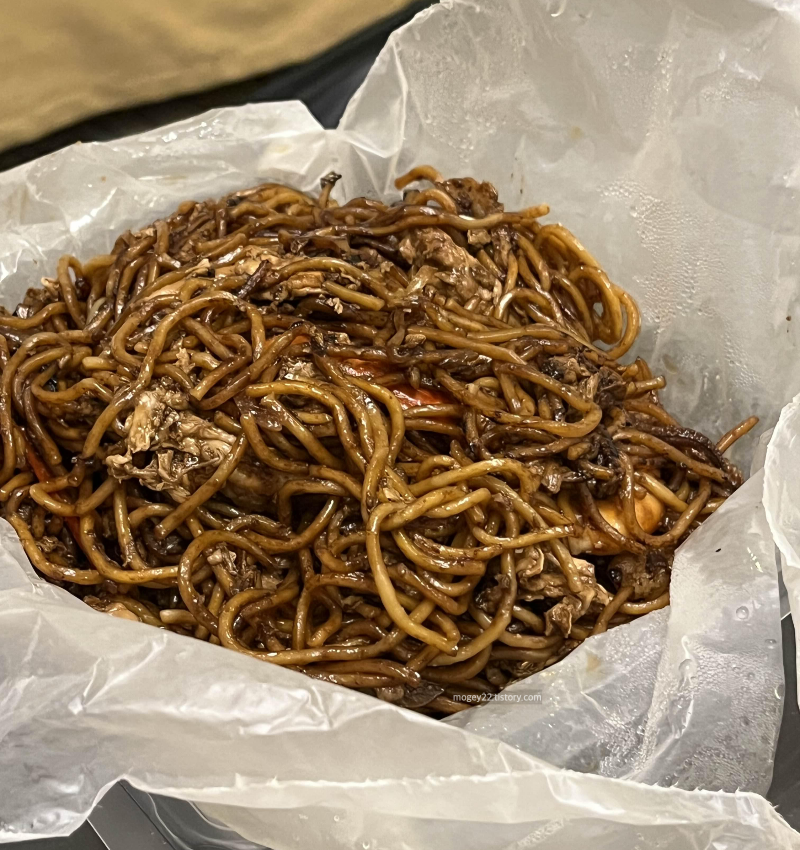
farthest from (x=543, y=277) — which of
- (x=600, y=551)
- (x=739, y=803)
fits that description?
(x=739, y=803)

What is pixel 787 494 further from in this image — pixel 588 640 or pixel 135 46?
pixel 135 46

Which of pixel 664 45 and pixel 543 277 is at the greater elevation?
pixel 664 45

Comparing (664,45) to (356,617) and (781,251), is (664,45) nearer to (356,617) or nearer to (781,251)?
(781,251)

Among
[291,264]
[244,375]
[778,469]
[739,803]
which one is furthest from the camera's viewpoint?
[291,264]

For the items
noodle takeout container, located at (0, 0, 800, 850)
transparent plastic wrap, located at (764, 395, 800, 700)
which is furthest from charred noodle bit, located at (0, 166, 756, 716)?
transparent plastic wrap, located at (764, 395, 800, 700)

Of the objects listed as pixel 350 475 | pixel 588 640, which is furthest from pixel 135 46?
pixel 588 640

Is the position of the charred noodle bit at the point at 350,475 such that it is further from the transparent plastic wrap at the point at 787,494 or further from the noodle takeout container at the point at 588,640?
the transparent plastic wrap at the point at 787,494

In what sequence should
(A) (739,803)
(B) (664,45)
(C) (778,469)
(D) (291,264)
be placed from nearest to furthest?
(A) (739,803) < (C) (778,469) < (D) (291,264) < (B) (664,45)
